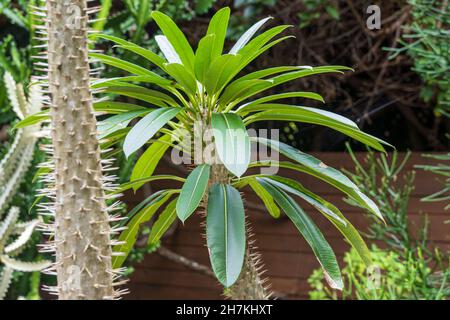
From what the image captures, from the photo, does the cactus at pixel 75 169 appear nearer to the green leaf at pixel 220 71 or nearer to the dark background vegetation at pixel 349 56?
the green leaf at pixel 220 71

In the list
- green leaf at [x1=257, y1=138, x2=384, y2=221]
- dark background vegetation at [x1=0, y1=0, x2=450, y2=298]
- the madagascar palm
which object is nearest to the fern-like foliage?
dark background vegetation at [x1=0, y1=0, x2=450, y2=298]

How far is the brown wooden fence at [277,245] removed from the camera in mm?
3135

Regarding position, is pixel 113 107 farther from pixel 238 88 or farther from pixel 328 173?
pixel 328 173

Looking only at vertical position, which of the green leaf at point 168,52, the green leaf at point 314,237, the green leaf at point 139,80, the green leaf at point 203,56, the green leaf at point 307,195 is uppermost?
the green leaf at point 168,52

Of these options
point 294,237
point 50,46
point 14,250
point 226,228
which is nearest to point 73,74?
point 50,46

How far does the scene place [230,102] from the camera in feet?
3.32

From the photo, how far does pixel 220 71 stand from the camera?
887 mm

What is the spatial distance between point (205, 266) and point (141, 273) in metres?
0.53

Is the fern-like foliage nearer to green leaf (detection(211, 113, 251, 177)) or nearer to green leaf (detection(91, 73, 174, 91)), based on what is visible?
green leaf (detection(91, 73, 174, 91))

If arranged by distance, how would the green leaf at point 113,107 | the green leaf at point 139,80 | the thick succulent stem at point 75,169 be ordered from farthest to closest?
the green leaf at point 113,107 < the green leaf at point 139,80 < the thick succulent stem at point 75,169

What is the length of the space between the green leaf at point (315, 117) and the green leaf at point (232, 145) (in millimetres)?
131

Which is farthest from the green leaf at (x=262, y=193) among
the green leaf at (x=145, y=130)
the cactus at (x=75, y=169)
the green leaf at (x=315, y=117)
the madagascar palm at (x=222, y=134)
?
the cactus at (x=75, y=169)

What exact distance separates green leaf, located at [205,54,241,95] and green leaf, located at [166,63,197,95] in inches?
1.0

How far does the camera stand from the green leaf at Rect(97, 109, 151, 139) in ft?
3.02
